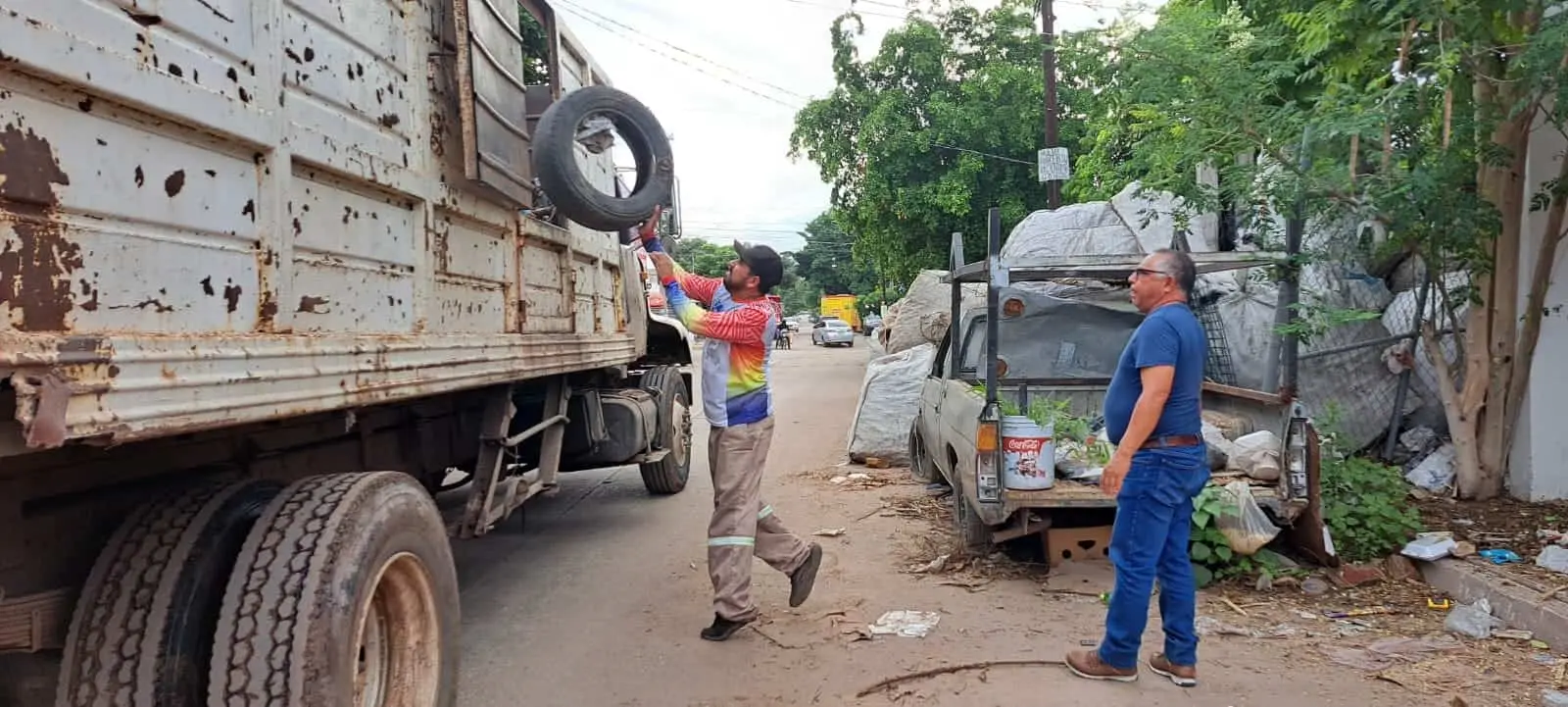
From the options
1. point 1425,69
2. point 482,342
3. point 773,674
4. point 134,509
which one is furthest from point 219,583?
point 1425,69

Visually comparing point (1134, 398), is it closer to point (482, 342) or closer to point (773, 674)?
point (773, 674)

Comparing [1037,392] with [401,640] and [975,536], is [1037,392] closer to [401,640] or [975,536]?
[975,536]

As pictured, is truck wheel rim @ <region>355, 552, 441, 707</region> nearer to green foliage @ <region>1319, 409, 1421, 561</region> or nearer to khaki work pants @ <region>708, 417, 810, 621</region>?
khaki work pants @ <region>708, 417, 810, 621</region>

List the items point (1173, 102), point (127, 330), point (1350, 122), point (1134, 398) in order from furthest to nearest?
point (1173, 102) → point (1350, 122) → point (1134, 398) → point (127, 330)

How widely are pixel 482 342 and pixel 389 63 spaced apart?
103 centimetres

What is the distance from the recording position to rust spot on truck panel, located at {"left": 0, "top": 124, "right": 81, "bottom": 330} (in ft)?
5.13

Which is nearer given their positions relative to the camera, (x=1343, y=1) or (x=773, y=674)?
(x=773, y=674)

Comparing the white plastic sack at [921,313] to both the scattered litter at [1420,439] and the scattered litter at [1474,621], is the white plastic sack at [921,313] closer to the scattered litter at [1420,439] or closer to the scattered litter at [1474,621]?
the scattered litter at [1420,439]

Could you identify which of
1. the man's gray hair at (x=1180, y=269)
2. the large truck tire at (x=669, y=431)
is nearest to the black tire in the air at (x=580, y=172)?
the man's gray hair at (x=1180, y=269)

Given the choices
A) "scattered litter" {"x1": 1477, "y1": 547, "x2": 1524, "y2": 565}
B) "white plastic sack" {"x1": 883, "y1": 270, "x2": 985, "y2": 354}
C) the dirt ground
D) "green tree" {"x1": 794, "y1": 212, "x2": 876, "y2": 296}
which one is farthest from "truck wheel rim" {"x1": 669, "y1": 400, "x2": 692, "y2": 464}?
"green tree" {"x1": 794, "y1": 212, "x2": 876, "y2": 296}

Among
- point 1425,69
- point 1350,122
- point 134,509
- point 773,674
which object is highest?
point 1425,69

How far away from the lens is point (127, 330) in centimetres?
179

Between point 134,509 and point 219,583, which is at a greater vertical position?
point 134,509

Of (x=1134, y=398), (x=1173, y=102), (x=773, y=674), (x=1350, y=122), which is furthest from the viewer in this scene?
(x=1173, y=102)
